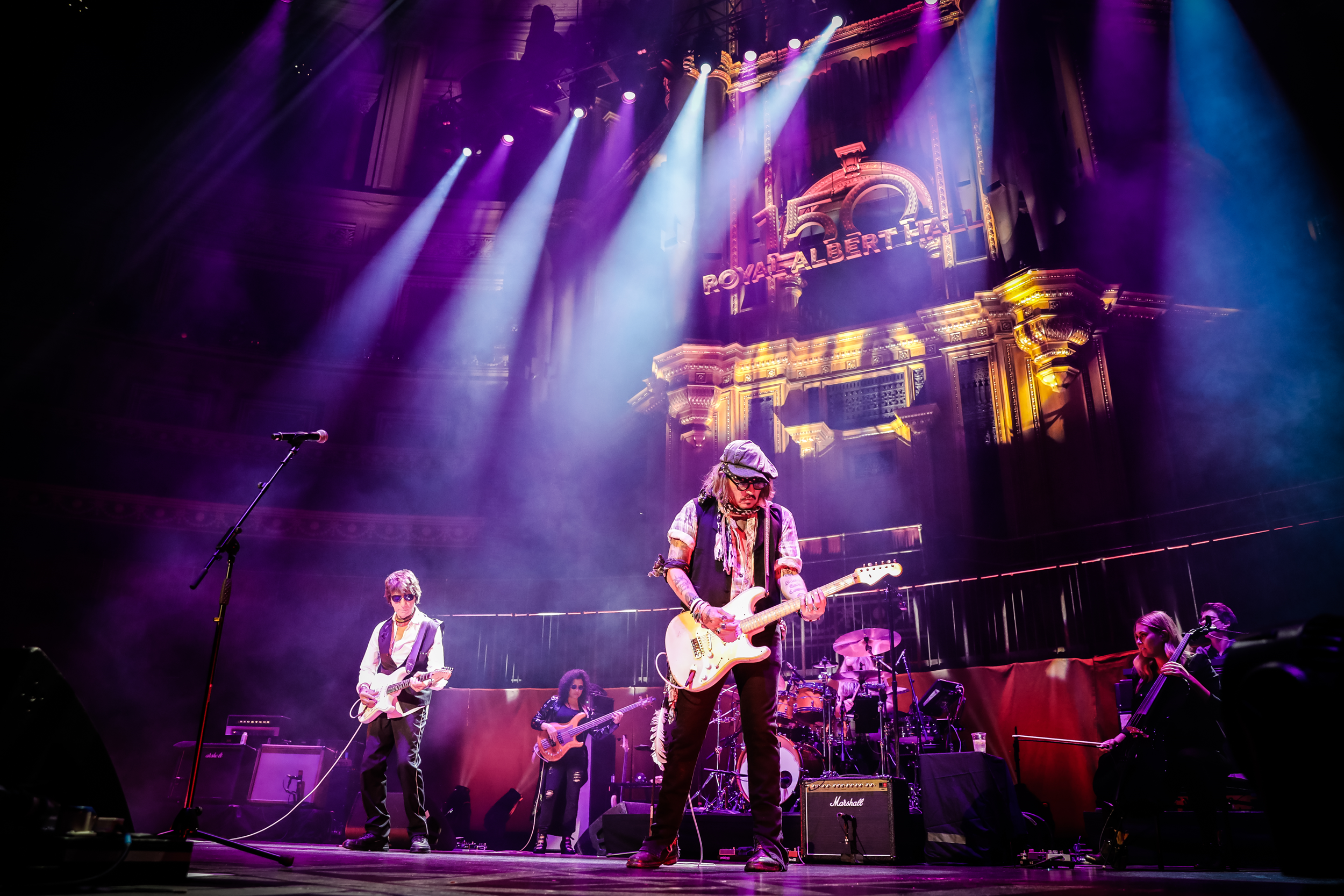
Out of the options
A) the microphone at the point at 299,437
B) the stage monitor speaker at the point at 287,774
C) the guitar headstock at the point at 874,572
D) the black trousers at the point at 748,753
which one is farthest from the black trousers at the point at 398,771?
the stage monitor speaker at the point at 287,774

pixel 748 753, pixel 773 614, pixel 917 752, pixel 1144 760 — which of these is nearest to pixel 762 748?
pixel 748 753

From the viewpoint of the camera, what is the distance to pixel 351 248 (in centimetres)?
1714

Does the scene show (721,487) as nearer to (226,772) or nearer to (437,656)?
(437,656)

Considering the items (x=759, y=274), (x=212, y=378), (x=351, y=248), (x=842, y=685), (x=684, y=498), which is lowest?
(x=842, y=685)

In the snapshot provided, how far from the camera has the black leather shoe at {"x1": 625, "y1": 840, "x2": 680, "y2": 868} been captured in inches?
156

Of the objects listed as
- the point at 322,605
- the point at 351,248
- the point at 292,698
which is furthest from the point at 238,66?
the point at 292,698

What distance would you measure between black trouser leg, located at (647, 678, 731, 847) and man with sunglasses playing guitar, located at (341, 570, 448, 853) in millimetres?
2383

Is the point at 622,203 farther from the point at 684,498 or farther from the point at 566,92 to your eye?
the point at 684,498

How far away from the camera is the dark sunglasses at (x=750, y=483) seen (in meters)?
4.25

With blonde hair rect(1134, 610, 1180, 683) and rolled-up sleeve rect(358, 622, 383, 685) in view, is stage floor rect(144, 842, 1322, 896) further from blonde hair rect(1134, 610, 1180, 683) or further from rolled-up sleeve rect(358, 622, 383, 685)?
blonde hair rect(1134, 610, 1180, 683)

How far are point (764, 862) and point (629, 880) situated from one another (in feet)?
3.58

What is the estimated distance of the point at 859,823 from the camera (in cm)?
591

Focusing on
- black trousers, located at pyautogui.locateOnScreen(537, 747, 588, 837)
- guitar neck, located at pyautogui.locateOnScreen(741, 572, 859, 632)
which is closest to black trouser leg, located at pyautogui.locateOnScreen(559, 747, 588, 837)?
black trousers, located at pyautogui.locateOnScreen(537, 747, 588, 837)

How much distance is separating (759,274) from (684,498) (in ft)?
14.3
